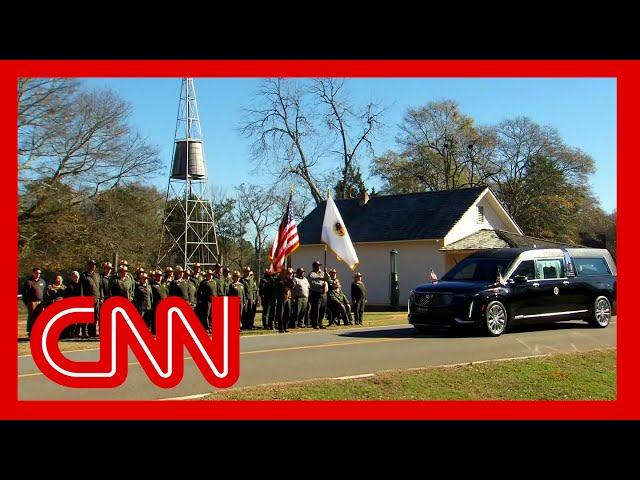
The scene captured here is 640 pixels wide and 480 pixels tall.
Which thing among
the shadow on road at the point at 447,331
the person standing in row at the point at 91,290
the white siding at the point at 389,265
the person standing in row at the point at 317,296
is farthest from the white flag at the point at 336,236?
the white siding at the point at 389,265

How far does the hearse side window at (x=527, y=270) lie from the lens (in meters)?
18.1

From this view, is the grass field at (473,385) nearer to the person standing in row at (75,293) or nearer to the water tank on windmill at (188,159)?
the person standing in row at (75,293)

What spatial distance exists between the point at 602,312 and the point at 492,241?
63.6 feet

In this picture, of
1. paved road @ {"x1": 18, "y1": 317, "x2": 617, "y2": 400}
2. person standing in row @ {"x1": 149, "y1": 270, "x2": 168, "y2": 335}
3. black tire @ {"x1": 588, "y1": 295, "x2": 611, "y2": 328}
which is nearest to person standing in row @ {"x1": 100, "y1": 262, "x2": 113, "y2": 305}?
person standing in row @ {"x1": 149, "y1": 270, "x2": 168, "y2": 335}

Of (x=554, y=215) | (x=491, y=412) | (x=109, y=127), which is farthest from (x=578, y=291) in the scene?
(x=554, y=215)

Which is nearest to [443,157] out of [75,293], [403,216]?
[403,216]

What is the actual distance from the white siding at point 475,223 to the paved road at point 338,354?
1793cm

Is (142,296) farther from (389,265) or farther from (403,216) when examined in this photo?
(403,216)

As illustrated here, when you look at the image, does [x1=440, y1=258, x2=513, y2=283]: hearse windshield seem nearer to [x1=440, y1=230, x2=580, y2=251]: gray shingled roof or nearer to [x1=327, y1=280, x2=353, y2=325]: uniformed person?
[x1=327, y1=280, x2=353, y2=325]: uniformed person

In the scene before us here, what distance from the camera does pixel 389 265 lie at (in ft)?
131

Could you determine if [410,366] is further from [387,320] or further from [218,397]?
[387,320]

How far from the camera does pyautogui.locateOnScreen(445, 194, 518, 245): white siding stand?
38.0 m

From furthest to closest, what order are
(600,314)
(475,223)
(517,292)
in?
(475,223)
(600,314)
(517,292)

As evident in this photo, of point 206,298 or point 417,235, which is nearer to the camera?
point 206,298
